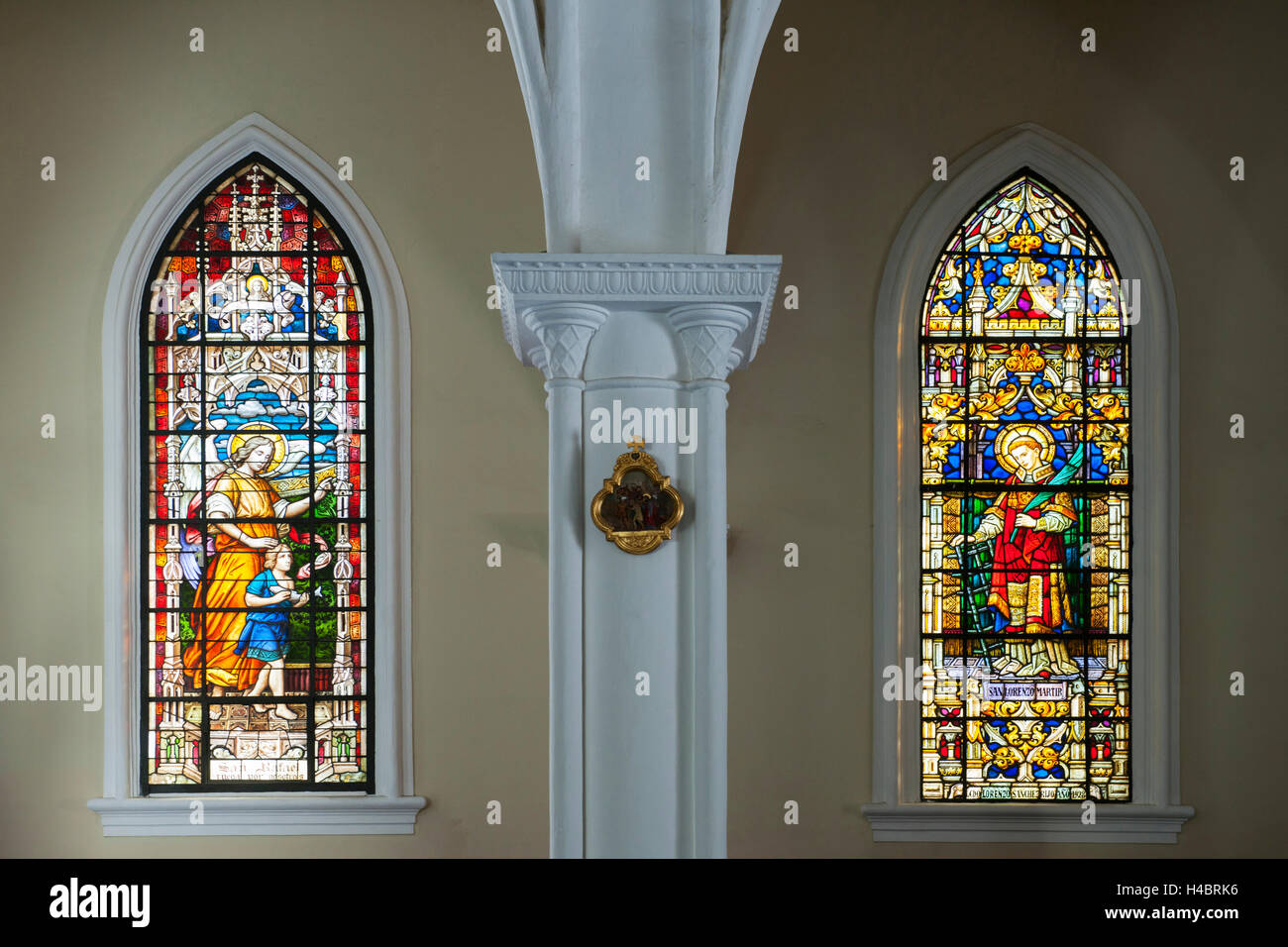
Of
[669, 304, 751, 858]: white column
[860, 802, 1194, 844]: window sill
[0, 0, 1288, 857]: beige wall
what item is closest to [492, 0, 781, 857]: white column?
[669, 304, 751, 858]: white column

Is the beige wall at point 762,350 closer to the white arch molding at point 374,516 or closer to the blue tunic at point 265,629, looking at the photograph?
the white arch molding at point 374,516

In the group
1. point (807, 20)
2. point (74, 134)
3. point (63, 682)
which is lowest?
point (63, 682)

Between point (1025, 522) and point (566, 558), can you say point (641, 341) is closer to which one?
point (566, 558)

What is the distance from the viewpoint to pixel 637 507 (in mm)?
3656

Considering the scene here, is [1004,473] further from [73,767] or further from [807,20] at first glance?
[73,767]

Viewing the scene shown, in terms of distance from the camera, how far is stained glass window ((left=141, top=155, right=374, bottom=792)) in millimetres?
5648

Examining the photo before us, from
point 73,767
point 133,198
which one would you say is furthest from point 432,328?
point 73,767

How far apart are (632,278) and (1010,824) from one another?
3.67 m

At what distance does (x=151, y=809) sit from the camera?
17.9 feet

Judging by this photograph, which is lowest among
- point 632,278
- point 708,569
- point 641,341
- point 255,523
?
point 708,569

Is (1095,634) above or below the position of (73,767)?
above

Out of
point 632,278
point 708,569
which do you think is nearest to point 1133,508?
point 708,569

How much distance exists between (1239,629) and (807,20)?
397cm

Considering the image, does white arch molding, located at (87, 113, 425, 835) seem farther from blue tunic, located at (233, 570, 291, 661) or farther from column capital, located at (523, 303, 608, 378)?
column capital, located at (523, 303, 608, 378)
